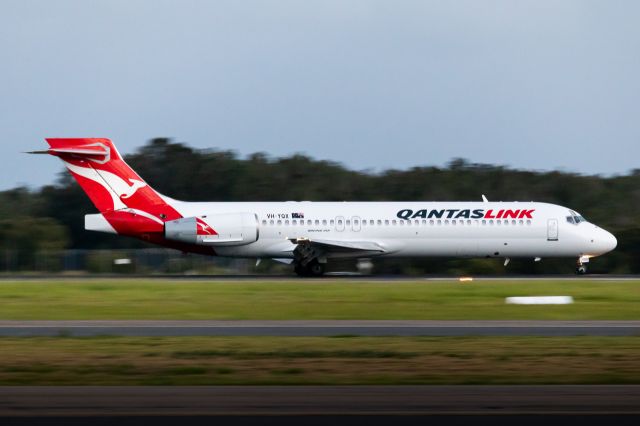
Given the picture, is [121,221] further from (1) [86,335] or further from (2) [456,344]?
(2) [456,344]

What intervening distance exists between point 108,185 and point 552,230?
18.0 metres

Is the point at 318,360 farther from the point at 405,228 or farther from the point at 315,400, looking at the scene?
the point at 405,228

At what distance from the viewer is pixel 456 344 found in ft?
61.1

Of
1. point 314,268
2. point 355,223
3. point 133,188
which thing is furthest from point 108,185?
point 355,223

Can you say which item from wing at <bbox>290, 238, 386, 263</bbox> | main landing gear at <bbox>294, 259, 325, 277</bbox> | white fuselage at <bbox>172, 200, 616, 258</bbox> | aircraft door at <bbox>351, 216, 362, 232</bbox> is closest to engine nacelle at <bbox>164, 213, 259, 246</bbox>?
white fuselage at <bbox>172, 200, 616, 258</bbox>

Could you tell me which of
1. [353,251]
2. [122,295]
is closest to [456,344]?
[122,295]

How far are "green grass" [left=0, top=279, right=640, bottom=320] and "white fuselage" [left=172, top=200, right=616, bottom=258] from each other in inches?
239

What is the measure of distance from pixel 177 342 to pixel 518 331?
7035mm

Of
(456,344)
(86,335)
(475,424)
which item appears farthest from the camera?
(86,335)

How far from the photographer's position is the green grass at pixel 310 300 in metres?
25.0

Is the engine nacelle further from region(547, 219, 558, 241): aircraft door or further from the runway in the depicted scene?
the runway

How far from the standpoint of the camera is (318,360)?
16.5m

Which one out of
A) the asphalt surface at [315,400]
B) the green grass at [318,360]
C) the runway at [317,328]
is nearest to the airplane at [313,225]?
the runway at [317,328]

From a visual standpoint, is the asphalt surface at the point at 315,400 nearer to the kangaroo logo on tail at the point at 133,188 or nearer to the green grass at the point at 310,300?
the green grass at the point at 310,300
